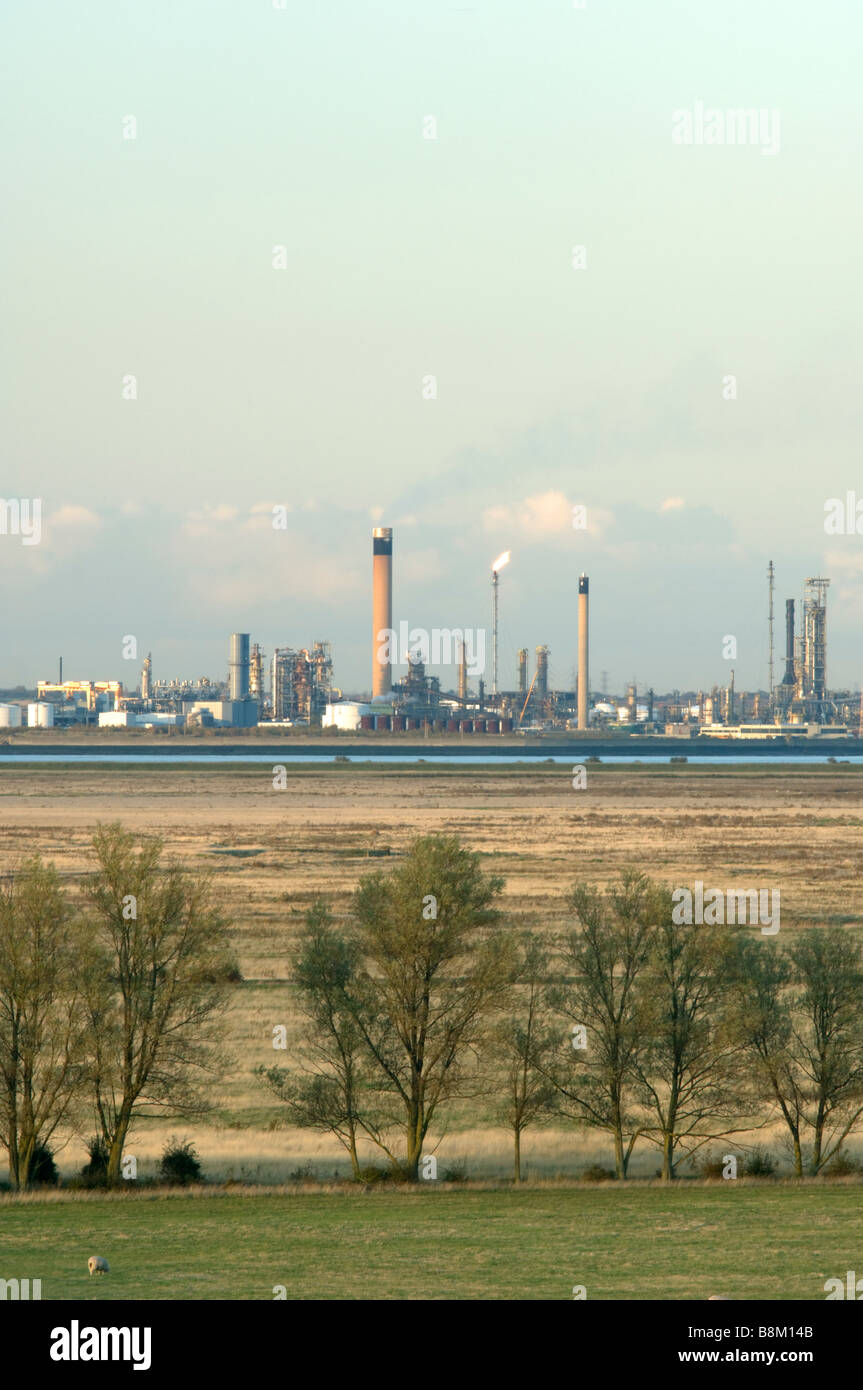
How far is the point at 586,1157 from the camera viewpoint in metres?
36.8

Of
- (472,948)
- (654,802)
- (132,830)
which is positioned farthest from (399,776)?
(472,948)

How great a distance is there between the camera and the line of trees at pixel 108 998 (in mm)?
36844

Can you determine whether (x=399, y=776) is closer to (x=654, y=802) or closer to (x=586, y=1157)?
(x=654, y=802)

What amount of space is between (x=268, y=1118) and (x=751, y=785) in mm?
127168

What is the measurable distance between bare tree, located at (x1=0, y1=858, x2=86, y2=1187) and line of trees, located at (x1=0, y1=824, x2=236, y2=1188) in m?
0.04

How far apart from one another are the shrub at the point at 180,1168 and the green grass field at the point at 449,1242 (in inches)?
42.9

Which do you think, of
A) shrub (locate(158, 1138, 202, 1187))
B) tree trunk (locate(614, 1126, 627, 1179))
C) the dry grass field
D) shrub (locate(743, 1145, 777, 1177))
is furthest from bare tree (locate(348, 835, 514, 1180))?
shrub (locate(743, 1145, 777, 1177))

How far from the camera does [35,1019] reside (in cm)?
3794


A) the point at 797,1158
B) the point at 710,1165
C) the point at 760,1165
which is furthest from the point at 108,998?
the point at 797,1158

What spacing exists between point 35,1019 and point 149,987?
3.07 m


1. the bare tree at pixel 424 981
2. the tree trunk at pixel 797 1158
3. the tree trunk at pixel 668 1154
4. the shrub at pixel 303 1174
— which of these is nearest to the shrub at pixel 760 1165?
Result: the tree trunk at pixel 797 1158

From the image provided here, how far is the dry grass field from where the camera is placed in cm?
3766

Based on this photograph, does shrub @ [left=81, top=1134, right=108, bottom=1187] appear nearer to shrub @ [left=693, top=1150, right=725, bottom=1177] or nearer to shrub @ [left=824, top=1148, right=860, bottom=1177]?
shrub @ [left=693, top=1150, right=725, bottom=1177]
